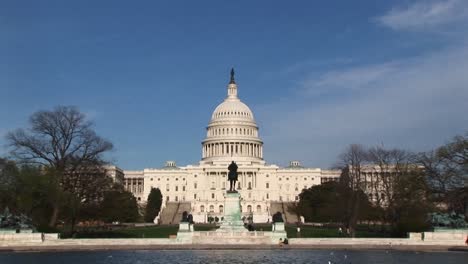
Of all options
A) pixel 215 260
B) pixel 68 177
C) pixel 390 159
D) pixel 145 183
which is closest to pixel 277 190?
pixel 145 183

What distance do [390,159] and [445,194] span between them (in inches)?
638

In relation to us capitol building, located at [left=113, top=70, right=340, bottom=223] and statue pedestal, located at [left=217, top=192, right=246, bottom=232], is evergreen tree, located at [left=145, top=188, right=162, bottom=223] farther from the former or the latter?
statue pedestal, located at [left=217, top=192, right=246, bottom=232]

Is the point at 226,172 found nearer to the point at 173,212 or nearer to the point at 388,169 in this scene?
the point at 173,212

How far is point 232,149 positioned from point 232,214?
383 ft

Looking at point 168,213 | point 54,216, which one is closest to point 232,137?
point 168,213

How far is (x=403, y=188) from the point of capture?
62.7 meters

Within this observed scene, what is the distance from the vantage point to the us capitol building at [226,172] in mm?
164000

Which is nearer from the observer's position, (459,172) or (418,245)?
(418,245)

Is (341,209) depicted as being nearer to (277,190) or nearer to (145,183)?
(277,190)

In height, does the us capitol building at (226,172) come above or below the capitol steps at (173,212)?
above

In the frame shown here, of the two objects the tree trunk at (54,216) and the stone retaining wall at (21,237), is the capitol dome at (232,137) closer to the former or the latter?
the tree trunk at (54,216)

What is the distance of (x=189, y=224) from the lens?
2109 inches

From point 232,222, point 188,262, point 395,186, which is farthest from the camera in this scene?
point 395,186

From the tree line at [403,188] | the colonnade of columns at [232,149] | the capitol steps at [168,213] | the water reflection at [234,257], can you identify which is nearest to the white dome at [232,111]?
the colonnade of columns at [232,149]
